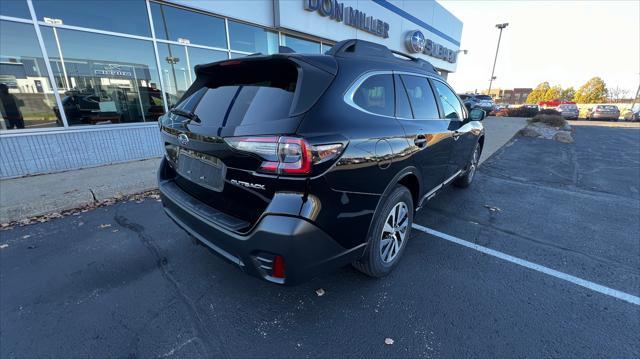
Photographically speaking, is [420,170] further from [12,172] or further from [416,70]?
[12,172]

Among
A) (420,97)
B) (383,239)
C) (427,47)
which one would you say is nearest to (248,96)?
(383,239)

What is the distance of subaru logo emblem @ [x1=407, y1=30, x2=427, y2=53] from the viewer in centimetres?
1628

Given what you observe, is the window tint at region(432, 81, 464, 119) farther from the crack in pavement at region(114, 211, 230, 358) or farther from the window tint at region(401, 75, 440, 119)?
the crack in pavement at region(114, 211, 230, 358)

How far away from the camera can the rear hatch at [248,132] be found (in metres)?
1.67

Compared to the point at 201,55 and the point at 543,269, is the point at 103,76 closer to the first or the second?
the point at 201,55

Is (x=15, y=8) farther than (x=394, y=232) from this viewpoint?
Yes

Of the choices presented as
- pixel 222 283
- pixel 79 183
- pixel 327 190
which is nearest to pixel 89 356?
pixel 222 283

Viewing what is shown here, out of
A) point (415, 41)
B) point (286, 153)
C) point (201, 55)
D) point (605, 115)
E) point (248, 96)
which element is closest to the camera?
point (286, 153)

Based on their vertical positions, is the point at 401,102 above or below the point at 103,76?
below

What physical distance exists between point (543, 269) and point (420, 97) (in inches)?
85.0

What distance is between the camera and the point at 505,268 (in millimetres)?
2820

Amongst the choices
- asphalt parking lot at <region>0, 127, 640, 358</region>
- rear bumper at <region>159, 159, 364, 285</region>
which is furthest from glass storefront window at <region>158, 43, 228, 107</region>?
rear bumper at <region>159, 159, 364, 285</region>

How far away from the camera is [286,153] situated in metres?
1.64

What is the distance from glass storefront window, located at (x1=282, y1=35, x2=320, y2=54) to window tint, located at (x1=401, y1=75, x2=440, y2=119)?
26.0 ft
